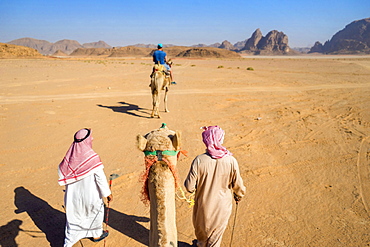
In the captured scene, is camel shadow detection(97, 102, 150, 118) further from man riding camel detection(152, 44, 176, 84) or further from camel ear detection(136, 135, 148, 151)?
camel ear detection(136, 135, 148, 151)

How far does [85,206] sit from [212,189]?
1.85 m

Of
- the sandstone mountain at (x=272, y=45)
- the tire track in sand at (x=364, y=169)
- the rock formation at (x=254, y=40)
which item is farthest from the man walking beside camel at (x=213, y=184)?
the rock formation at (x=254, y=40)

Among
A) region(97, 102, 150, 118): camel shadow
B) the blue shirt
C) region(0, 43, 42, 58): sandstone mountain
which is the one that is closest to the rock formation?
region(0, 43, 42, 58): sandstone mountain

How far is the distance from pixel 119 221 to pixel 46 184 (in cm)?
214

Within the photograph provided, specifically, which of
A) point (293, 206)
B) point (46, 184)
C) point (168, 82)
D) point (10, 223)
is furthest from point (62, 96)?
point (293, 206)

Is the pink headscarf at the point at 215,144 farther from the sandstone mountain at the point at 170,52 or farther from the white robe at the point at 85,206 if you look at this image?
the sandstone mountain at the point at 170,52

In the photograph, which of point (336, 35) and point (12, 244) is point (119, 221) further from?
point (336, 35)

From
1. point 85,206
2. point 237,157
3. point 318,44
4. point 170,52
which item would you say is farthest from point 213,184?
point 318,44

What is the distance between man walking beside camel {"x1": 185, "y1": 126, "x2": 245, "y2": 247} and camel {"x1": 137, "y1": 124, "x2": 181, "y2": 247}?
645mm

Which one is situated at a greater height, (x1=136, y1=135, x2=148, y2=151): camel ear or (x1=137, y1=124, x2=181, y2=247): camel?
(x1=136, y1=135, x2=148, y2=151): camel ear

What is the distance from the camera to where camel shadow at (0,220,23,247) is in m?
3.93

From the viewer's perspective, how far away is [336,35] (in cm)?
19200

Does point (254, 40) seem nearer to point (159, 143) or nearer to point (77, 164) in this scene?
point (77, 164)

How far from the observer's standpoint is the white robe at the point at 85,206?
11.8 ft
